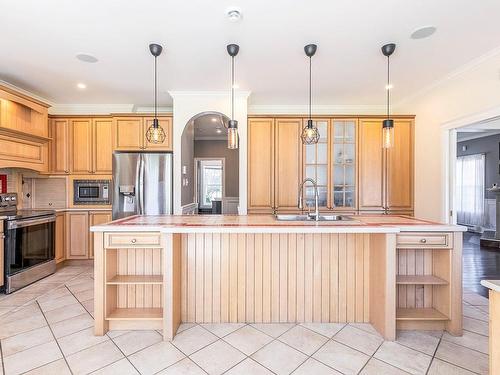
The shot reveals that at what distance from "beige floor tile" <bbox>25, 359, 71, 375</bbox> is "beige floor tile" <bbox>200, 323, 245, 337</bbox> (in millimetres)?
997

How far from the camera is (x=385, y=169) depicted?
401 centimetres

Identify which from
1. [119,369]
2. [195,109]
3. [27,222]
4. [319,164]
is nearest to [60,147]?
[27,222]

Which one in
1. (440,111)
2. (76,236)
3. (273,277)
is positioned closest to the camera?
(273,277)

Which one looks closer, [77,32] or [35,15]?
[35,15]

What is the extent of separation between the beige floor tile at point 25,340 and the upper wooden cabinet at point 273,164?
2607mm

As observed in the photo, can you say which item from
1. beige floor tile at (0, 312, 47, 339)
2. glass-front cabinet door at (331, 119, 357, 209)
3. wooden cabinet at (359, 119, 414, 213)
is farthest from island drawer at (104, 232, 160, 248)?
wooden cabinet at (359, 119, 414, 213)

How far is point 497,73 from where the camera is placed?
265 centimetres

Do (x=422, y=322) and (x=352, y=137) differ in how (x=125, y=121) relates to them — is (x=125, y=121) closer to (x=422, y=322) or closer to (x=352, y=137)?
(x=352, y=137)

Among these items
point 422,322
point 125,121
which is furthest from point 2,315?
point 422,322

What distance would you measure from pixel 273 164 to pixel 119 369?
2961 millimetres

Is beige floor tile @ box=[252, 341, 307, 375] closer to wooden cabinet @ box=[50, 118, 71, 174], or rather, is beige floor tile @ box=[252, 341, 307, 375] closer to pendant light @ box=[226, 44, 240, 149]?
pendant light @ box=[226, 44, 240, 149]

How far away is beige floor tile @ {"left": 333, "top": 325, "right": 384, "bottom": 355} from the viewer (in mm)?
2025

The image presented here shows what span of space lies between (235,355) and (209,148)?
6.31 metres

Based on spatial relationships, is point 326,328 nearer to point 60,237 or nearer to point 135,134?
point 135,134
